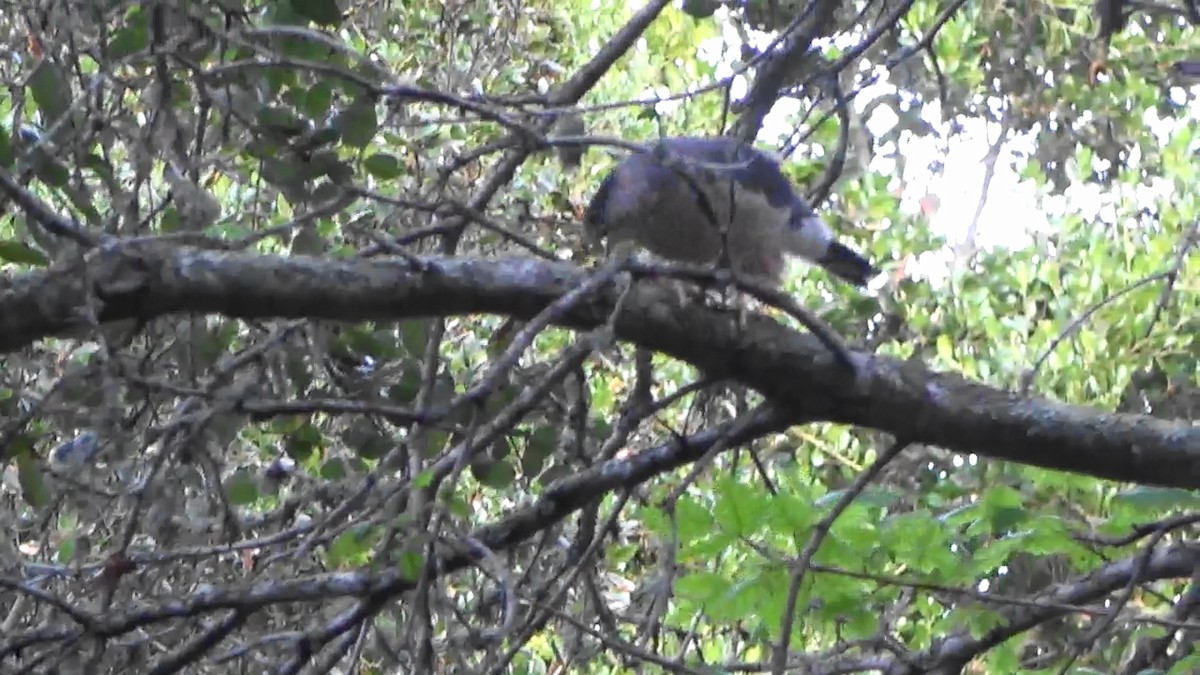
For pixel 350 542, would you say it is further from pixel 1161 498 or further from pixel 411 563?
pixel 1161 498

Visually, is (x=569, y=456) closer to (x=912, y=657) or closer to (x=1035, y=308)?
(x=912, y=657)

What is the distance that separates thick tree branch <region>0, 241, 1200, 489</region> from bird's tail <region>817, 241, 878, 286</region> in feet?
4.54

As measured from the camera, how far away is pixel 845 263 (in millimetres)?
3184

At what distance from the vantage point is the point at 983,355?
3775mm

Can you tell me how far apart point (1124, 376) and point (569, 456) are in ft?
6.26

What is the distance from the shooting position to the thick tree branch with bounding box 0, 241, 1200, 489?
1.52 m

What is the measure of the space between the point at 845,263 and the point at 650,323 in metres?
1.59

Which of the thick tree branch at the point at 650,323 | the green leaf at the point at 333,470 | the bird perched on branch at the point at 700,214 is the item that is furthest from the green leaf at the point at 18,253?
the bird perched on branch at the point at 700,214

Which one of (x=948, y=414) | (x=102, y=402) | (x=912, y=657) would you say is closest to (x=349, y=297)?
(x=102, y=402)

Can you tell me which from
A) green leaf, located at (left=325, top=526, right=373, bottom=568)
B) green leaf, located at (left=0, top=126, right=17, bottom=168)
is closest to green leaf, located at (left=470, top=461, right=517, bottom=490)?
green leaf, located at (left=325, top=526, right=373, bottom=568)

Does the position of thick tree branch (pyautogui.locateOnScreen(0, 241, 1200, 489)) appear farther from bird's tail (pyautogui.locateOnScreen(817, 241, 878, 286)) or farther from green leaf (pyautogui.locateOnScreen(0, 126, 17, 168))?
bird's tail (pyautogui.locateOnScreen(817, 241, 878, 286))

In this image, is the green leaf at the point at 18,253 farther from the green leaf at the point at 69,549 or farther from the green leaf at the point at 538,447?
the green leaf at the point at 538,447

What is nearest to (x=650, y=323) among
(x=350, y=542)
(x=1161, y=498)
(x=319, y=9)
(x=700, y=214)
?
(x=350, y=542)

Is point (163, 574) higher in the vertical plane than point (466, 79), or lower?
lower
